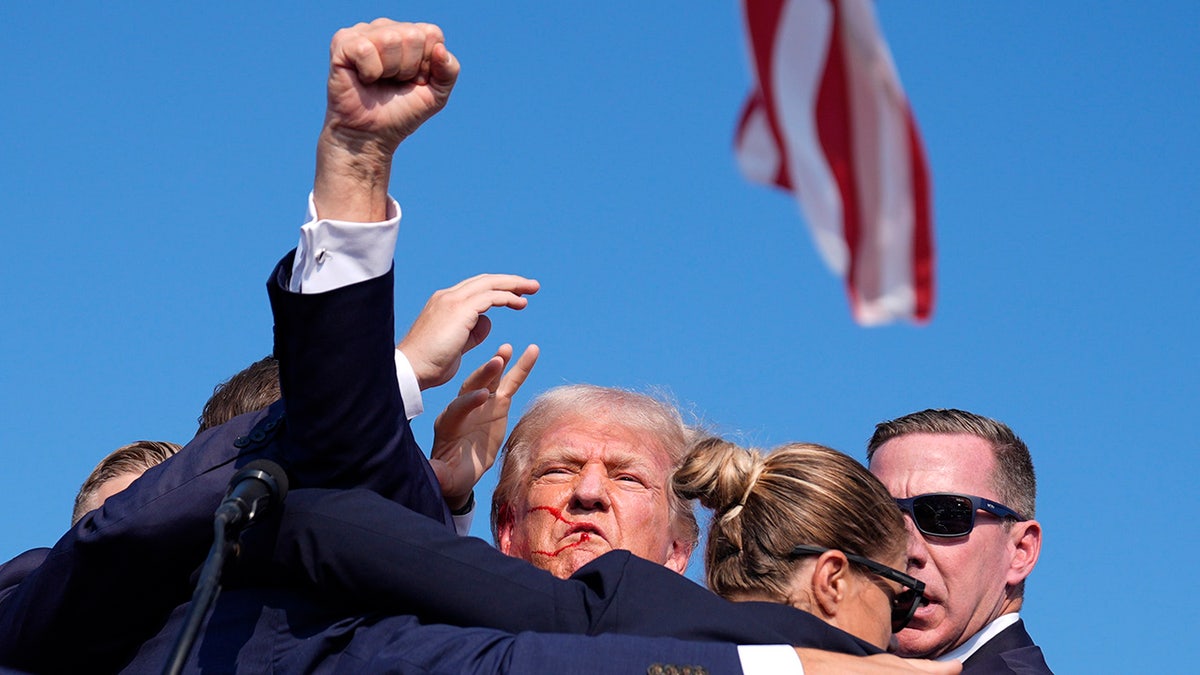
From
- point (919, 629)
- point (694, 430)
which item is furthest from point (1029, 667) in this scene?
point (694, 430)

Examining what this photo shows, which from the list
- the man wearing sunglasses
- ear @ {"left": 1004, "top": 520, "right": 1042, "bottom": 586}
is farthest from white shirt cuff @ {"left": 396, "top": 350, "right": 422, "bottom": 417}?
ear @ {"left": 1004, "top": 520, "right": 1042, "bottom": 586}

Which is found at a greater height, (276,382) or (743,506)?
(276,382)

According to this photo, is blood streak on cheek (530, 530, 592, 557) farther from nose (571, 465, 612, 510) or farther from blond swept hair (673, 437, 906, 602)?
blond swept hair (673, 437, 906, 602)

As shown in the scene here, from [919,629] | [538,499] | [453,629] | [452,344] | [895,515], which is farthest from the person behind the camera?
[919,629]

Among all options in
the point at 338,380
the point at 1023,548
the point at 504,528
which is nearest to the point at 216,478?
the point at 338,380

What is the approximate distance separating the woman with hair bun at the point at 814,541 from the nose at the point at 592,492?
1112 mm

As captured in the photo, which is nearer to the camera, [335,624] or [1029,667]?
[335,624]

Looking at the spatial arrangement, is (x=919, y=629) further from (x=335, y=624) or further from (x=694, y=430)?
(x=335, y=624)

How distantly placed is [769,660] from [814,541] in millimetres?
634

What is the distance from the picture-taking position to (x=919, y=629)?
5.36 m

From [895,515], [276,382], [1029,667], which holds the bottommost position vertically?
[1029,667]

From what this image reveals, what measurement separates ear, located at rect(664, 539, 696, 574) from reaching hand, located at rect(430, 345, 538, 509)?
2.72 feet

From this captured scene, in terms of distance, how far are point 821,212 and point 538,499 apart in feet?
10.2

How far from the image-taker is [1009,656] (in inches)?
203
